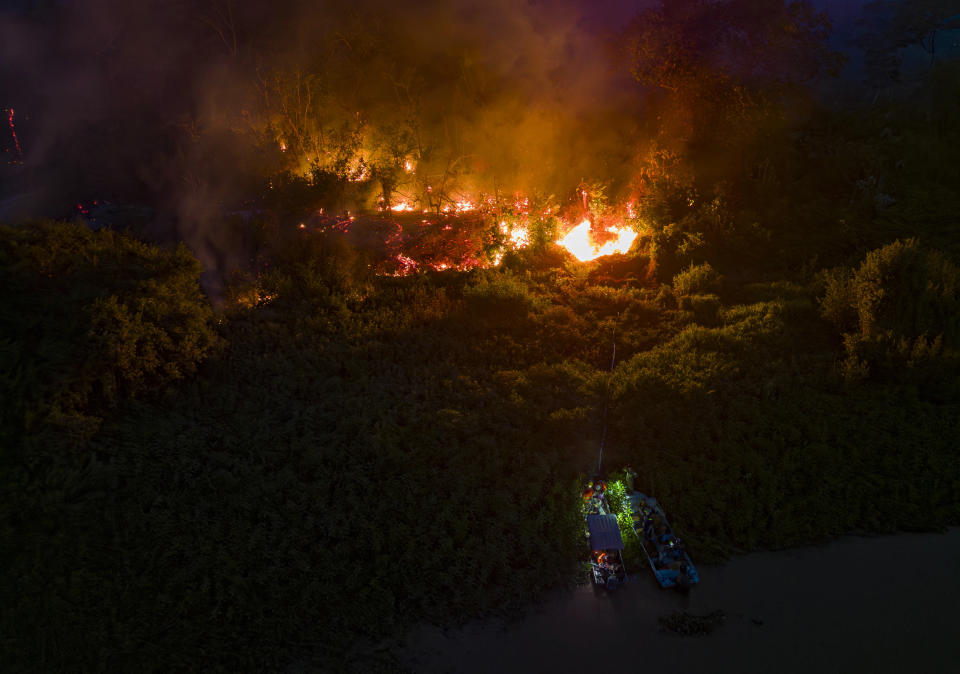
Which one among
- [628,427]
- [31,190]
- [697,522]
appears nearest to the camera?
[697,522]

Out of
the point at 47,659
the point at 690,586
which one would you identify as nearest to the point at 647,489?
the point at 690,586

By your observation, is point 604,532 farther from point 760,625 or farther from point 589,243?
point 589,243

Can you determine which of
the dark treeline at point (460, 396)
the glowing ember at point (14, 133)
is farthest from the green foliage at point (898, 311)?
the glowing ember at point (14, 133)

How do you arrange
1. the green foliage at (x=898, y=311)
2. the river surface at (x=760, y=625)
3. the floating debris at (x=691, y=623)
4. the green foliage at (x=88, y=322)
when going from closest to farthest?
the river surface at (x=760, y=625) < the floating debris at (x=691, y=623) < the green foliage at (x=88, y=322) < the green foliage at (x=898, y=311)

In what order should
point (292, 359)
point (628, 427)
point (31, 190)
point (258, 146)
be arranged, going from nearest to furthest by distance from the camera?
point (628, 427), point (292, 359), point (258, 146), point (31, 190)

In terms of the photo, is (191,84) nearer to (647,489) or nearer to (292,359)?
(292,359)

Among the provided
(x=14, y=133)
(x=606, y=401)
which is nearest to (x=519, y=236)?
(x=606, y=401)

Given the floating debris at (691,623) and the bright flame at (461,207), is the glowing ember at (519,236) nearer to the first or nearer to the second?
the bright flame at (461,207)
